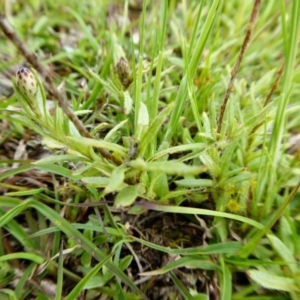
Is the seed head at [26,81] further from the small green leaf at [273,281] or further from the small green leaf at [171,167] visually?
the small green leaf at [273,281]

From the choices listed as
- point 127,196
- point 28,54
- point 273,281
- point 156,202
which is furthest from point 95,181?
point 273,281

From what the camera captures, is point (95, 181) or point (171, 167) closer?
point (171, 167)

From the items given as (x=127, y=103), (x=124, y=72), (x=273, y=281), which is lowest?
(x=273, y=281)

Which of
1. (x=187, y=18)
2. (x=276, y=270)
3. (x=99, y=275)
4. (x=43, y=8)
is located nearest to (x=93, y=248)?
(x=99, y=275)

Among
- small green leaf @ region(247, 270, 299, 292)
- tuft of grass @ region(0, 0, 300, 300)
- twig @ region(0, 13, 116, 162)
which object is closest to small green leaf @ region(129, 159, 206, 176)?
tuft of grass @ region(0, 0, 300, 300)

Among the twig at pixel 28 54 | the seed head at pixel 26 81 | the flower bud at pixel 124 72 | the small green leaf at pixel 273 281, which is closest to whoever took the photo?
the twig at pixel 28 54

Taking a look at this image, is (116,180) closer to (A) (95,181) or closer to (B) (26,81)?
(A) (95,181)

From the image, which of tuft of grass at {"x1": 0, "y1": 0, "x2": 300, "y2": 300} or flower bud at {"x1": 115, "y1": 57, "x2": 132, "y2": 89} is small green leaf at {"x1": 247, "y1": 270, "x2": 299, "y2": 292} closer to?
tuft of grass at {"x1": 0, "y1": 0, "x2": 300, "y2": 300}

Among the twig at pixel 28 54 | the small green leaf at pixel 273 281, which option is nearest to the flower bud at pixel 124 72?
the twig at pixel 28 54
